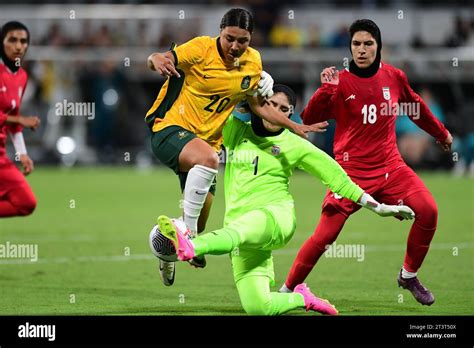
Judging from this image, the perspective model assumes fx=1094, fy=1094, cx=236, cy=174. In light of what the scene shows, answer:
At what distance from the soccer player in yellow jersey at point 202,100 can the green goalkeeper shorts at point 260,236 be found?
733mm

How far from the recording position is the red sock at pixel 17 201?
1251cm

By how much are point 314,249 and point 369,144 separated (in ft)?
3.88

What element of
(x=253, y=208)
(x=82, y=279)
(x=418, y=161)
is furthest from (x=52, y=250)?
(x=418, y=161)

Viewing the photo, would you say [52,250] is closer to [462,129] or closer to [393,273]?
[393,273]

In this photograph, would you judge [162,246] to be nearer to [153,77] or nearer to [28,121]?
[28,121]

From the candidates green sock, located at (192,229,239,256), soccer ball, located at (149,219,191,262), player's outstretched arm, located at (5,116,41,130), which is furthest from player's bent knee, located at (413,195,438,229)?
player's outstretched arm, located at (5,116,41,130)

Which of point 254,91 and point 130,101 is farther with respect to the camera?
point 130,101

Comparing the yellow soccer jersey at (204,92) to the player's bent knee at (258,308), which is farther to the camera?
the yellow soccer jersey at (204,92)

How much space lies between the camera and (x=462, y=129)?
85.1 feet

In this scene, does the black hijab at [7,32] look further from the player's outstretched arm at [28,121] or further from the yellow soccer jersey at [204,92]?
the yellow soccer jersey at [204,92]

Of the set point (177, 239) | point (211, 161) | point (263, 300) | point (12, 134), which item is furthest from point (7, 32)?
point (263, 300)

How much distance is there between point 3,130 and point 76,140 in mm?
15301

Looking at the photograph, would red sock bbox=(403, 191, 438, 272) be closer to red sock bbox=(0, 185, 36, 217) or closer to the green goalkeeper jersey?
the green goalkeeper jersey

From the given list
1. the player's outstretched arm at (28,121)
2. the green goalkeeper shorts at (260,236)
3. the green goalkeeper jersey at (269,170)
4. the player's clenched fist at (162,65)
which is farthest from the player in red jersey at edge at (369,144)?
the player's outstretched arm at (28,121)
